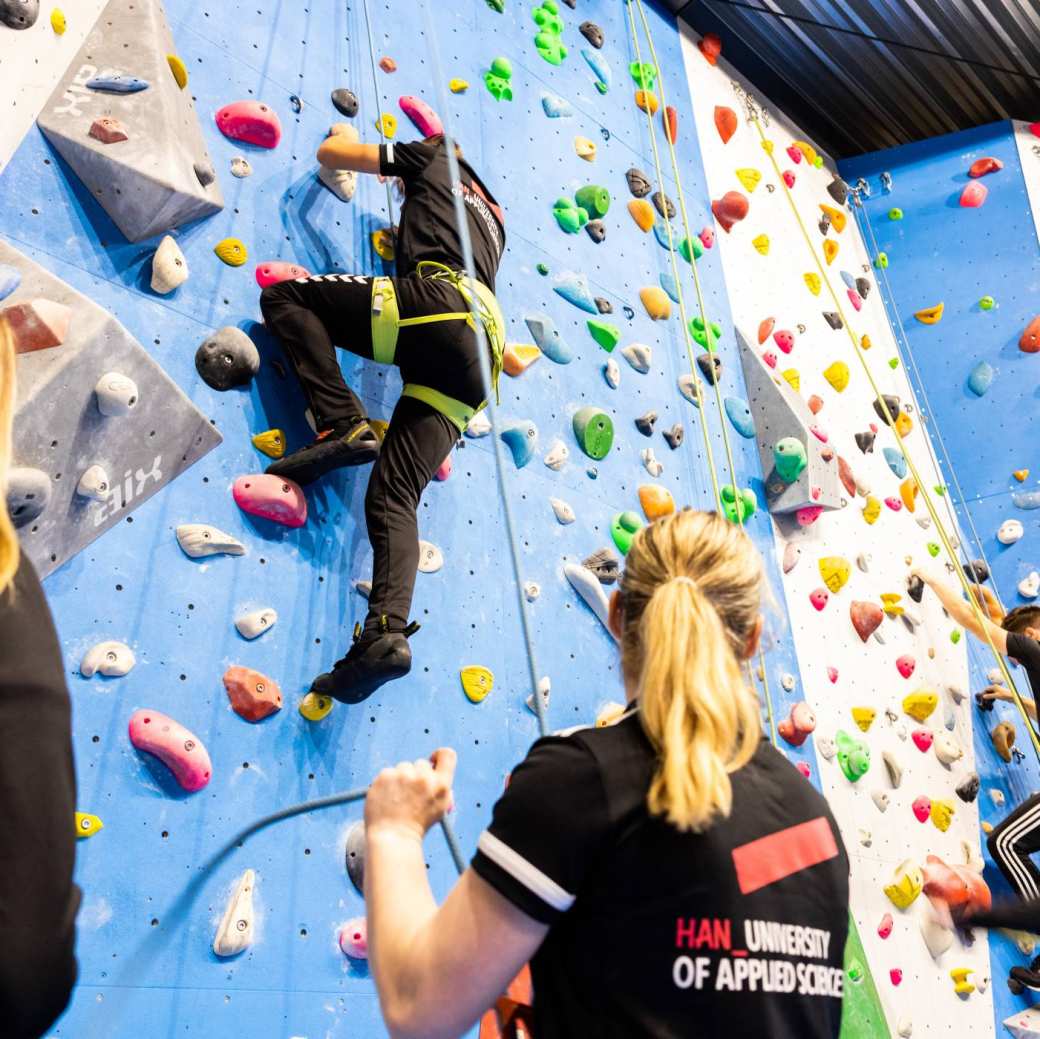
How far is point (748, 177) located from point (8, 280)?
3.35 meters

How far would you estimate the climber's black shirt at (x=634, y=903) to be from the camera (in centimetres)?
85

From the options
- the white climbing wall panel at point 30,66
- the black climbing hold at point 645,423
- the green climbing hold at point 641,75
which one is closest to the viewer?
the white climbing wall panel at point 30,66

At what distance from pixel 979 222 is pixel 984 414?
943 mm

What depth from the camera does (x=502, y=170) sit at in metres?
3.21

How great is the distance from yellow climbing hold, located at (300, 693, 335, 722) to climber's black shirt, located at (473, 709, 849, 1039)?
131 centimetres

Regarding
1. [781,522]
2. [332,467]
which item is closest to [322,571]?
[332,467]

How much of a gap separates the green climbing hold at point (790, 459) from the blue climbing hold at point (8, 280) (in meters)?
2.53

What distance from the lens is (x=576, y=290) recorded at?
326 centimetres

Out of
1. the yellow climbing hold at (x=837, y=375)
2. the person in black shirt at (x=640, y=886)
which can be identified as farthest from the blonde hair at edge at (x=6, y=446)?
the yellow climbing hold at (x=837, y=375)

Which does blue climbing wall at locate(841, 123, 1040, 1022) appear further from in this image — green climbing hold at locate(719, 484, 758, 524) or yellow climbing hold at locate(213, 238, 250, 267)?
yellow climbing hold at locate(213, 238, 250, 267)

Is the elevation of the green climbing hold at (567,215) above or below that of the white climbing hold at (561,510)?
above

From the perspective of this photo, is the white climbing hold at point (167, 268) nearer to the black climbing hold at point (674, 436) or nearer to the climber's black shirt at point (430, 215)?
the climber's black shirt at point (430, 215)

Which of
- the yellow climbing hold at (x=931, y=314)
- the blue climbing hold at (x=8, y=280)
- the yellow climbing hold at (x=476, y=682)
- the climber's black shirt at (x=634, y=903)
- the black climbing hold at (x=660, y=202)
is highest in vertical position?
the black climbing hold at (x=660, y=202)

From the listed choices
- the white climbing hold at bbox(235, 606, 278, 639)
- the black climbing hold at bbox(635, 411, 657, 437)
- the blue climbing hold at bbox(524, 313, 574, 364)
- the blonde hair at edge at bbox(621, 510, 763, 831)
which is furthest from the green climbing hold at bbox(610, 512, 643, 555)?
the blonde hair at edge at bbox(621, 510, 763, 831)
